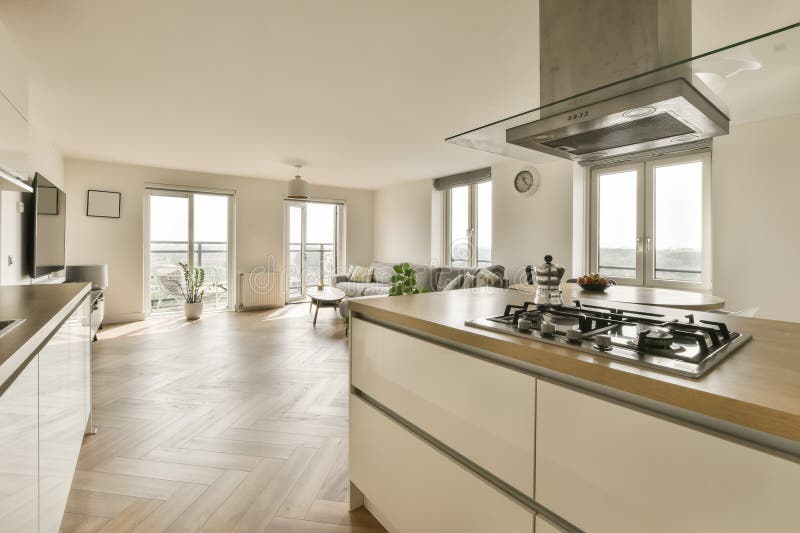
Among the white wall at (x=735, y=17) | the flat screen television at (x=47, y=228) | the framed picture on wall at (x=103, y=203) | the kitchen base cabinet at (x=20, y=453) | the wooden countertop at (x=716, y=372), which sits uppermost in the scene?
the white wall at (x=735, y=17)

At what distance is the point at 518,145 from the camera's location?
5.27ft

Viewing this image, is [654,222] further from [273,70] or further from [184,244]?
[184,244]

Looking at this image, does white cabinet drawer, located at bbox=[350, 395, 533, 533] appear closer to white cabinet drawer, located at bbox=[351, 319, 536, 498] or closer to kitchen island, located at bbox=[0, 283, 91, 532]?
white cabinet drawer, located at bbox=[351, 319, 536, 498]

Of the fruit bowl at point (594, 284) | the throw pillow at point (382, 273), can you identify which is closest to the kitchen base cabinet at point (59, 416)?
the fruit bowl at point (594, 284)

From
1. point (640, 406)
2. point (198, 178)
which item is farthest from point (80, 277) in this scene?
point (640, 406)

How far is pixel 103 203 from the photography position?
5.47 meters

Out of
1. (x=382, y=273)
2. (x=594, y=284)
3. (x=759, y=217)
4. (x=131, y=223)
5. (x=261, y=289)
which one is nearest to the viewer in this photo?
(x=594, y=284)

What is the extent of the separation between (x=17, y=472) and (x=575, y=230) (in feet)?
15.9

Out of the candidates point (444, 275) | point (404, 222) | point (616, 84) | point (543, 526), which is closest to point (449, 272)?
point (444, 275)

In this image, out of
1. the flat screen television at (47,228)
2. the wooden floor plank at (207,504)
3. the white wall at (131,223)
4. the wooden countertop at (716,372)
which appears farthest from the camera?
the white wall at (131,223)

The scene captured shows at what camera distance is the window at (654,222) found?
3.89 metres

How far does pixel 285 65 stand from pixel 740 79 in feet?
8.01

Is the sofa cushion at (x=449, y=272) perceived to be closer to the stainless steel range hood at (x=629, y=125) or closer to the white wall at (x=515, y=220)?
the white wall at (x=515, y=220)

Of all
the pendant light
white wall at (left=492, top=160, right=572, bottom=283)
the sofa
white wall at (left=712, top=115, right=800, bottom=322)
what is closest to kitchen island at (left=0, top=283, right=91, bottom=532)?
the pendant light
